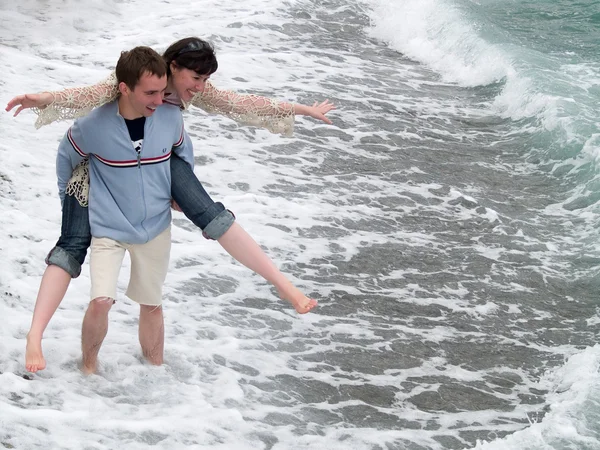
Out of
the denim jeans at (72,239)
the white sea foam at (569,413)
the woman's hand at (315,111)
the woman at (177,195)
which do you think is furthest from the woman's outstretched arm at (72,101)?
the white sea foam at (569,413)

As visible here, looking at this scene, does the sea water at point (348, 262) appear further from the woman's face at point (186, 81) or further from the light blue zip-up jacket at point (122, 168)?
the woman's face at point (186, 81)

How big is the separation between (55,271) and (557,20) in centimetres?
1279

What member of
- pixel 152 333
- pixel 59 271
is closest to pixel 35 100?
pixel 59 271

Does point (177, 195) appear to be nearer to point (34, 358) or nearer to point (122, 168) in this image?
point (122, 168)

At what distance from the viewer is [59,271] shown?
15.1ft

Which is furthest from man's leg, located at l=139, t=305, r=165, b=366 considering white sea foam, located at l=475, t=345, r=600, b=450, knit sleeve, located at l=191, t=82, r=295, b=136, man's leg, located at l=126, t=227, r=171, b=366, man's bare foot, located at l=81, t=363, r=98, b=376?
white sea foam, located at l=475, t=345, r=600, b=450

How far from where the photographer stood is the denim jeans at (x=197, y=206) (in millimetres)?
4781

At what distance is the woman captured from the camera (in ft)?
14.7

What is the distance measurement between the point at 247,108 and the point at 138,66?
773 mm

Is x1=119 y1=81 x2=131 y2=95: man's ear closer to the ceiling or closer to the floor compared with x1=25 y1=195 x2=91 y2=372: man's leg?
closer to the ceiling

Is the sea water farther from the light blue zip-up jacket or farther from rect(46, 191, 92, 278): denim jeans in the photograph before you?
the light blue zip-up jacket

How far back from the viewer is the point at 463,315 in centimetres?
683

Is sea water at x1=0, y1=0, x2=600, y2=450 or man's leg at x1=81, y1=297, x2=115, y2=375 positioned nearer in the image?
man's leg at x1=81, y1=297, x2=115, y2=375

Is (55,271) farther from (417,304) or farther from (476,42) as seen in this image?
(476,42)
